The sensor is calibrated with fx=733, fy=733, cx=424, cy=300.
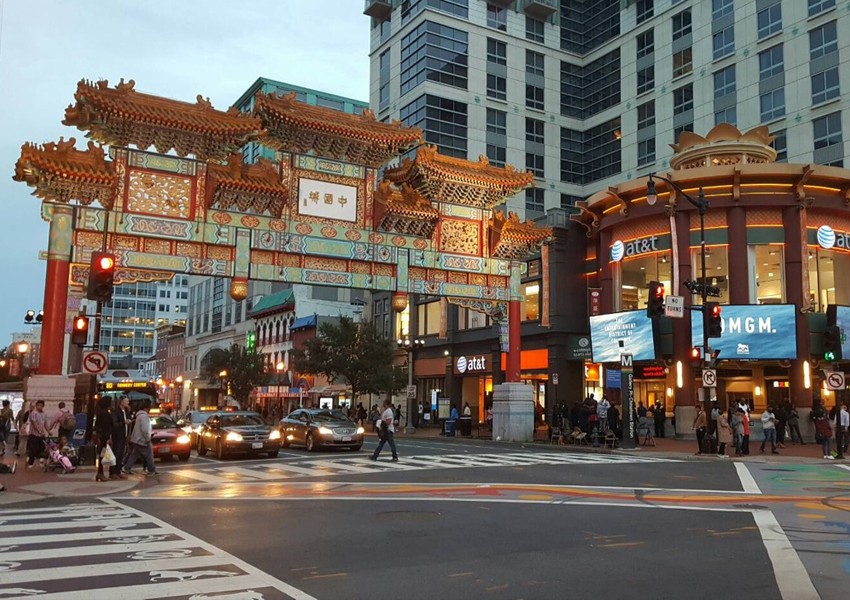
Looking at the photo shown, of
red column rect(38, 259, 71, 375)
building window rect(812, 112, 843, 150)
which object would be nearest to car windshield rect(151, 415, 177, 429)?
red column rect(38, 259, 71, 375)

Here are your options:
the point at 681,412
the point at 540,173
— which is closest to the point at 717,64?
the point at 540,173

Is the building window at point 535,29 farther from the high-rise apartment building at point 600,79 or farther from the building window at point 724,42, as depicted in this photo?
the building window at point 724,42

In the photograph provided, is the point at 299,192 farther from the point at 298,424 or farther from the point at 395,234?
the point at 298,424

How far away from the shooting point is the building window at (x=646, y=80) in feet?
178

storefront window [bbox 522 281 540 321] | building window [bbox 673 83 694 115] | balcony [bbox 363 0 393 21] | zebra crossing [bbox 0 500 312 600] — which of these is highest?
balcony [bbox 363 0 393 21]

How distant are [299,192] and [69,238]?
7.78 metres

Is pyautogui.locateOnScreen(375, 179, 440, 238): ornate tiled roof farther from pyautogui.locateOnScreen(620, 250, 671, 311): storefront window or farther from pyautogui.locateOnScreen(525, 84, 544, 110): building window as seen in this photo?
pyautogui.locateOnScreen(525, 84, 544, 110): building window

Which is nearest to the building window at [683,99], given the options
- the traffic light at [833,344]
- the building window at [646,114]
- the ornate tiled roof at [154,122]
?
the building window at [646,114]

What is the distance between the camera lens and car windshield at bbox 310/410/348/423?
1031 inches

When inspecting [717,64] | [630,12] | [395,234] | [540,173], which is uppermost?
[630,12]

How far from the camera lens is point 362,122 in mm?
27312

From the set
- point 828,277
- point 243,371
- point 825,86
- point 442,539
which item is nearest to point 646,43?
point 825,86

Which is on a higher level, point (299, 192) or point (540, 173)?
point (540, 173)

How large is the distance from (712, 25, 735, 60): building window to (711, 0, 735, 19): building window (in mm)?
1193
